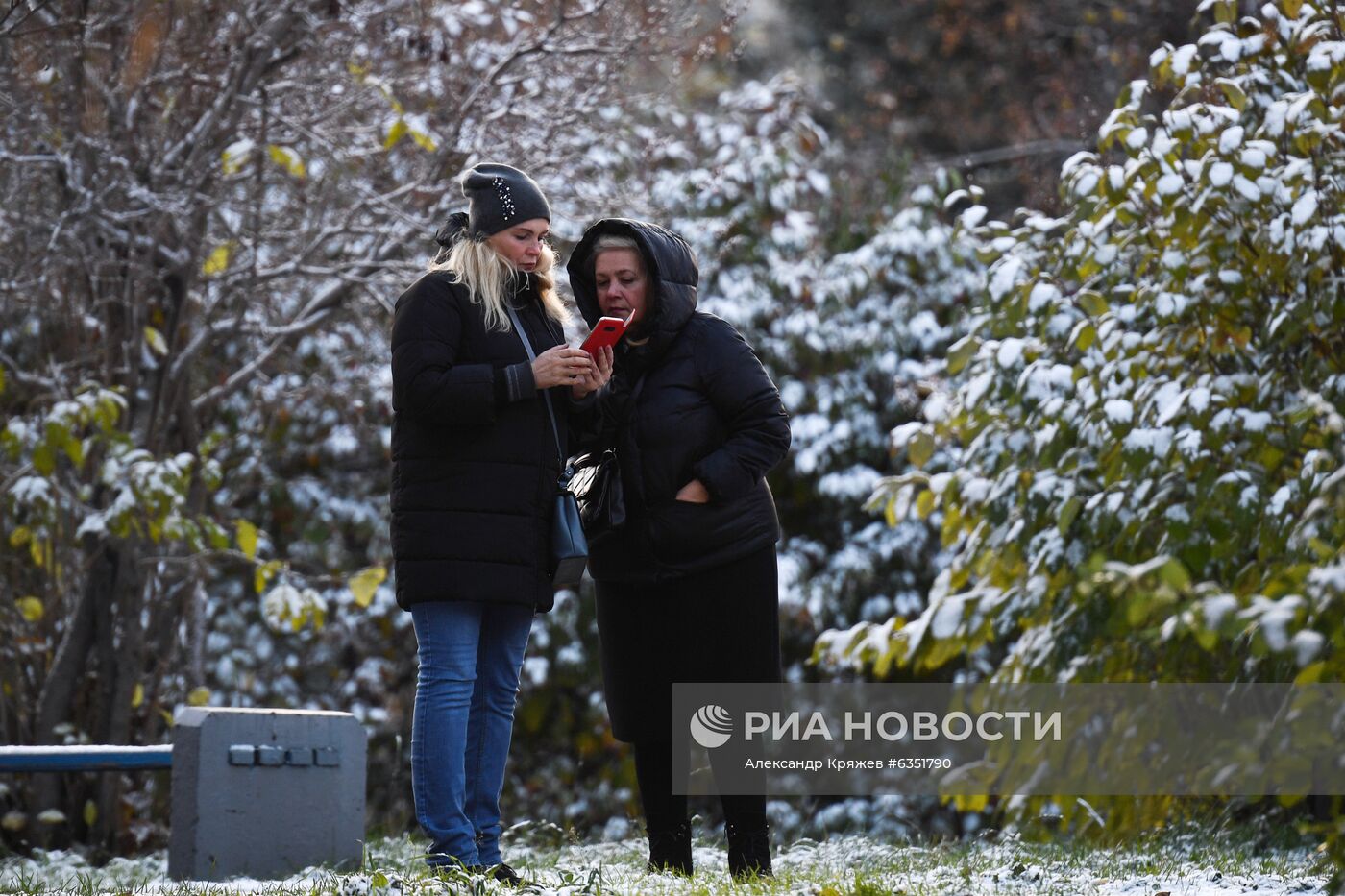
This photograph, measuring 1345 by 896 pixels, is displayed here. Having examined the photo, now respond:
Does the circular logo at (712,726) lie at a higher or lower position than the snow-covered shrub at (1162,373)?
lower

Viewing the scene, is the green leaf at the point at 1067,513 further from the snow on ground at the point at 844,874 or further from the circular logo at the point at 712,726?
the circular logo at the point at 712,726

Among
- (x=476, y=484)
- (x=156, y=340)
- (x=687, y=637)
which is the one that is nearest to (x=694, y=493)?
(x=687, y=637)

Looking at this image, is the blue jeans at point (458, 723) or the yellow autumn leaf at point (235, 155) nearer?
the blue jeans at point (458, 723)

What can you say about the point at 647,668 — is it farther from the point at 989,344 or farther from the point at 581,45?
the point at 581,45

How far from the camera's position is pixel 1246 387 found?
15.0 feet

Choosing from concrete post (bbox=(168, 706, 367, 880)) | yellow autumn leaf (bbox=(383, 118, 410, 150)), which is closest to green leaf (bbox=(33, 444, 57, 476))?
concrete post (bbox=(168, 706, 367, 880))

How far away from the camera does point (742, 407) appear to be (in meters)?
3.87

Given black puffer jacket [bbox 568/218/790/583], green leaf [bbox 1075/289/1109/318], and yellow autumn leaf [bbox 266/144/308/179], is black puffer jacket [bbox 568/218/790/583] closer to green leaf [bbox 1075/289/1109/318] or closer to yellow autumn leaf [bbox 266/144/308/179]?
green leaf [bbox 1075/289/1109/318]

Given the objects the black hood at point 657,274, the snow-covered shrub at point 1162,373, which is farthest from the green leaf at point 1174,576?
the snow-covered shrub at point 1162,373

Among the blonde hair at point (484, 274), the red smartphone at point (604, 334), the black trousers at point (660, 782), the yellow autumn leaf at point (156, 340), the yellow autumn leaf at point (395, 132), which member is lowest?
the black trousers at point (660, 782)

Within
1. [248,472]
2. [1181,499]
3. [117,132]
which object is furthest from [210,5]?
[1181,499]

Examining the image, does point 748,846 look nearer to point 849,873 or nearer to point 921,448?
point 849,873

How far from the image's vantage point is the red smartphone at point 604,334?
11.7 feet

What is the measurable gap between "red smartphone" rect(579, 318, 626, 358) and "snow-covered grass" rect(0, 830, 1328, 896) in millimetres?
1231
